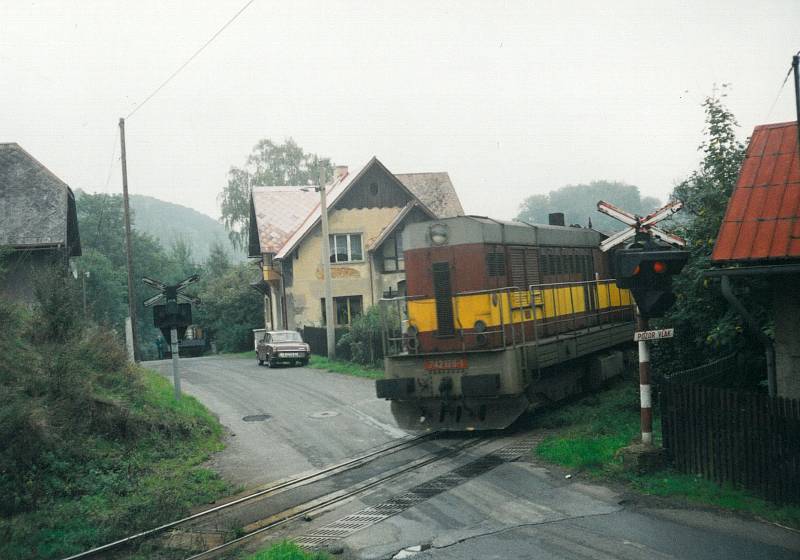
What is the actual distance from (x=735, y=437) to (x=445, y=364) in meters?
5.56

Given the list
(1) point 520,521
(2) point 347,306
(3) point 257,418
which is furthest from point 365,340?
(1) point 520,521

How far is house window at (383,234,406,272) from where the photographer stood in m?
35.6

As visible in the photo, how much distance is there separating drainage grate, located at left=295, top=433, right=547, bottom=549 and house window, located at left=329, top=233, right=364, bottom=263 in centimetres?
2371

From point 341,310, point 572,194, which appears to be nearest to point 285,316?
point 341,310

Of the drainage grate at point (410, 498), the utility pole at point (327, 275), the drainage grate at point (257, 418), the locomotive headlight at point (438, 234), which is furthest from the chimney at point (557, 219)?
the utility pole at point (327, 275)

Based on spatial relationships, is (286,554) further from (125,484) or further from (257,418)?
(257,418)

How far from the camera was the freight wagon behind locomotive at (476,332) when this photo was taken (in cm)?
1334

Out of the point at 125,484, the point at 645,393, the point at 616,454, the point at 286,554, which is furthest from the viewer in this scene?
the point at 125,484

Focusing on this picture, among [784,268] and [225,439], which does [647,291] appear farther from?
[225,439]

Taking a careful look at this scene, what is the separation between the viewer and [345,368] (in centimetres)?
2692

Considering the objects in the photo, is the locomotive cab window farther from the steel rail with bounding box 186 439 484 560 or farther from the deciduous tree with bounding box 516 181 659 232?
the deciduous tree with bounding box 516 181 659 232

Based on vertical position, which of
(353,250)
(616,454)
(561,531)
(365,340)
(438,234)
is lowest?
(561,531)

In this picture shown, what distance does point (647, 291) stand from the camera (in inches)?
370

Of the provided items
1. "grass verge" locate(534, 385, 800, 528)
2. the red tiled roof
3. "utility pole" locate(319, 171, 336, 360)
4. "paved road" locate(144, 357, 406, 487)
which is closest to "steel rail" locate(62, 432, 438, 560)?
"paved road" locate(144, 357, 406, 487)
